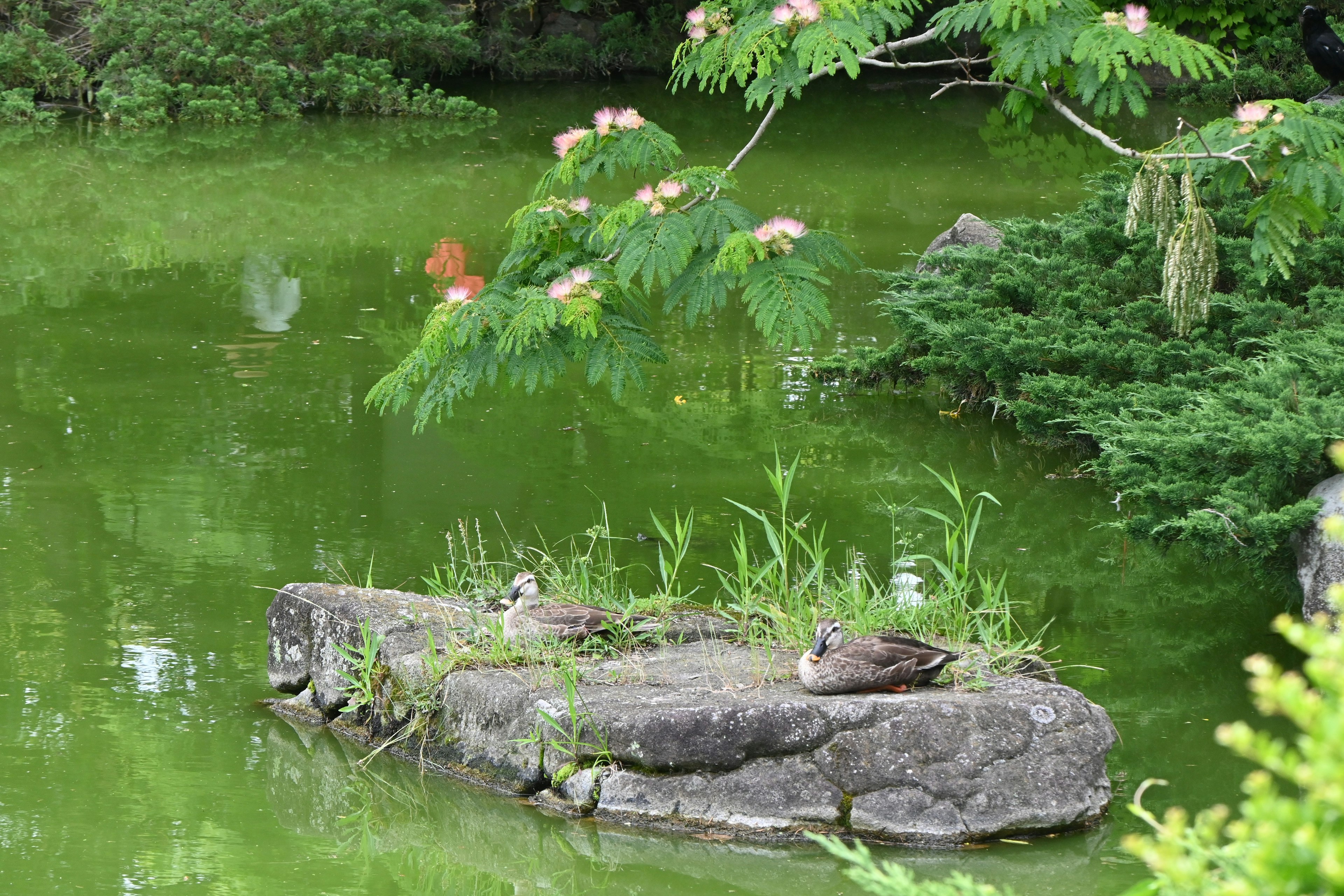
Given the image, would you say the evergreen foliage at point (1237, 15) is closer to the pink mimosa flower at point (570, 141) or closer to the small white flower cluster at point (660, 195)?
the pink mimosa flower at point (570, 141)

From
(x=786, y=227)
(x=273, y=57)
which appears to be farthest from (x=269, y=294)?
(x=273, y=57)

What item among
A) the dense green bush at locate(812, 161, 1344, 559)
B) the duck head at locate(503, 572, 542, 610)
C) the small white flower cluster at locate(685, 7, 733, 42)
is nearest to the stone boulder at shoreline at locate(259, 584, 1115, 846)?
the duck head at locate(503, 572, 542, 610)

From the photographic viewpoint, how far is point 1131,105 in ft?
16.4

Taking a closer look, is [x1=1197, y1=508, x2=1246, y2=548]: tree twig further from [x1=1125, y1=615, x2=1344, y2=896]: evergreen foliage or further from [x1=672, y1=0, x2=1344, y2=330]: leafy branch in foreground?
[x1=1125, y1=615, x2=1344, y2=896]: evergreen foliage

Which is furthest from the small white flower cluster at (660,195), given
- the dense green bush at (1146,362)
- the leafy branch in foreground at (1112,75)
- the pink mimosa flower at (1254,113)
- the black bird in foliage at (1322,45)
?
the black bird in foliage at (1322,45)

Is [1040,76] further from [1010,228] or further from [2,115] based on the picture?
[2,115]

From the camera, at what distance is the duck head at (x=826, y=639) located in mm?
4395

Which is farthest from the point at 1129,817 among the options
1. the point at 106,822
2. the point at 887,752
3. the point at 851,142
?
the point at 851,142

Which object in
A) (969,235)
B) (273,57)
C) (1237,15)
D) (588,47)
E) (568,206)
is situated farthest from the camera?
(588,47)

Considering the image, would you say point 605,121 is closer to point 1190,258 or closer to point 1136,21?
point 1136,21

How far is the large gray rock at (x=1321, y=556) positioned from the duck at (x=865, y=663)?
149 cm

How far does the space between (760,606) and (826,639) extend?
687 millimetres

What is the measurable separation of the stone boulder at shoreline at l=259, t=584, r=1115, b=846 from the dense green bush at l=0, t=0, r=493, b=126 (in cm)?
1491

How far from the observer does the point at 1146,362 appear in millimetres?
7168
